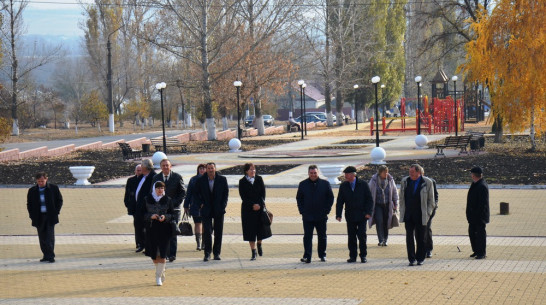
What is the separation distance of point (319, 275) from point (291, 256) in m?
1.72

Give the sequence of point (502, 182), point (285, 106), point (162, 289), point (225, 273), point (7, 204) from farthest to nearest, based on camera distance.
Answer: point (285, 106) → point (502, 182) → point (7, 204) → point (225, 273) → point (162, 289)

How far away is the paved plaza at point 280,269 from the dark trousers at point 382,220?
239mm

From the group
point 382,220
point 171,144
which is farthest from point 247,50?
point 382,220

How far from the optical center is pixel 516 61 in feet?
101

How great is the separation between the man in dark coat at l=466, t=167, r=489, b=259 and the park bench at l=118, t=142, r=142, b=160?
23.1m

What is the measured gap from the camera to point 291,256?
13273mm

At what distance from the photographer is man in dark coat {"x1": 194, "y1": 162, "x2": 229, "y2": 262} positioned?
507 inches

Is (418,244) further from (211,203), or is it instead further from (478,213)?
(211,203)

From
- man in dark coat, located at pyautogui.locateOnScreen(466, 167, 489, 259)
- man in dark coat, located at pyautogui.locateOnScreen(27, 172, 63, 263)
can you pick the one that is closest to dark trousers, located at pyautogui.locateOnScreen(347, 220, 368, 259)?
man in dark coat, located at pyautogui.locateOnScreen(466, 167, 489, 259)

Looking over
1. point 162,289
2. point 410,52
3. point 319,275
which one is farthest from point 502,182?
point 410,52

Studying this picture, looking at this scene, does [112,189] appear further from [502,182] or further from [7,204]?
[502,182]

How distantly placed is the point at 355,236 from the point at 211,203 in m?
2.27

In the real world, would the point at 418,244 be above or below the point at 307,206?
below

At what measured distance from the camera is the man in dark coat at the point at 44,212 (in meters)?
13.1
